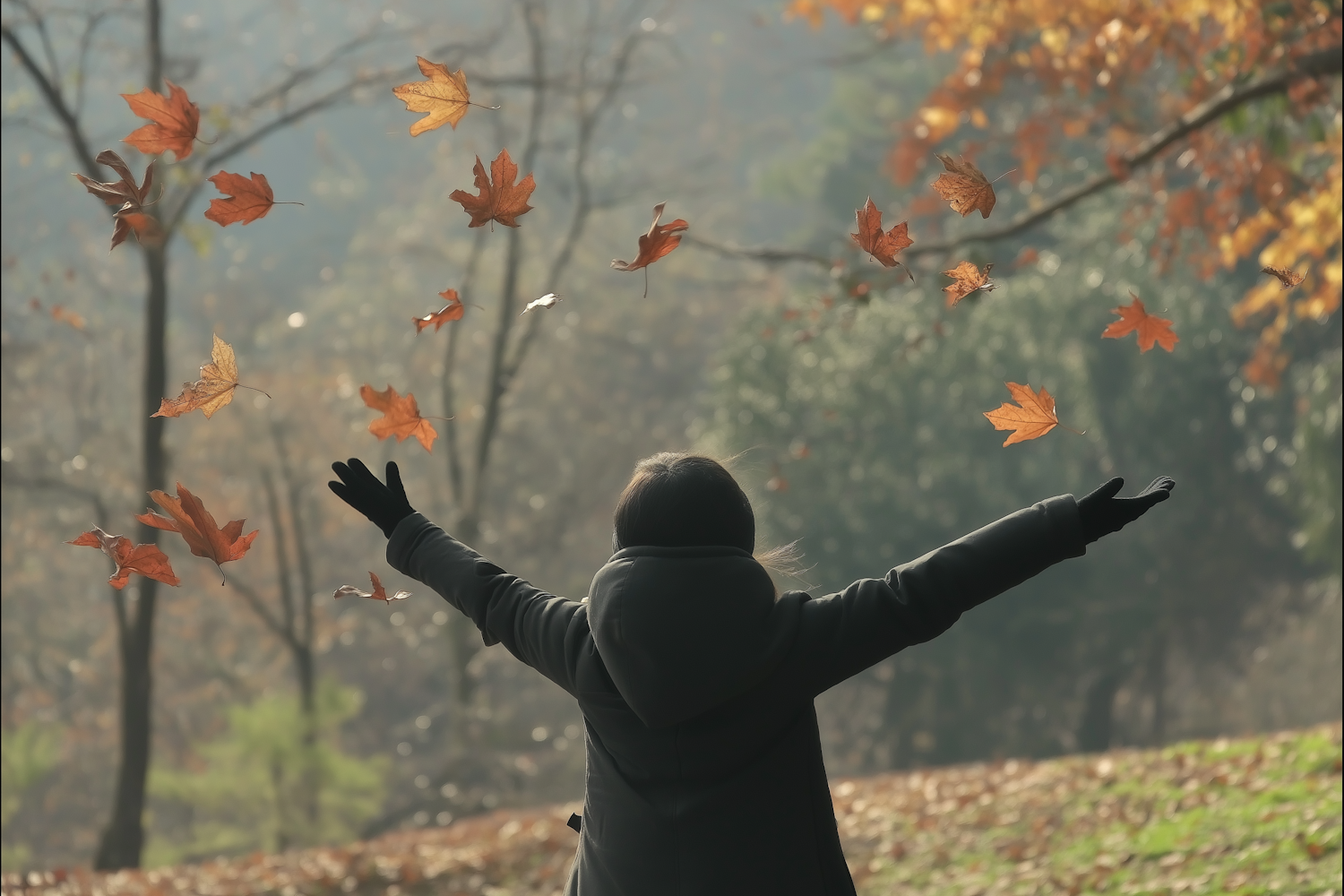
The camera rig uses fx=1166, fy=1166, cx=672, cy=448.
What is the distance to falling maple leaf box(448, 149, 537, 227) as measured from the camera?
7.32 feet

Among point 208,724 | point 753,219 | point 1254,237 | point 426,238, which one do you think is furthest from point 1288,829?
point 753,219

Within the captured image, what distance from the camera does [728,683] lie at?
1788 mm

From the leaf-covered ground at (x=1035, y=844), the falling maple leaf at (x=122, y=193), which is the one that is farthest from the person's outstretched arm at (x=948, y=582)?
the leaf-covered ground at (x=1035, y=844)

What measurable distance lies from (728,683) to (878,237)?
952 mm

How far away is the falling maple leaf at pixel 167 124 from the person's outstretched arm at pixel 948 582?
150 centimetres

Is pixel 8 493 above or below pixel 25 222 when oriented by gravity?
below

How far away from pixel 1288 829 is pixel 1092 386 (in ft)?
42.9

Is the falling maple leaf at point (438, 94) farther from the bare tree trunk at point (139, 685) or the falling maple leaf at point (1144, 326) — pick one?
the bare tree trunk at point (139, 685)

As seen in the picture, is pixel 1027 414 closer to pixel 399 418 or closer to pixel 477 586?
pixel 477 586

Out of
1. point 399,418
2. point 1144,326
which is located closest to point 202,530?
point 399,418

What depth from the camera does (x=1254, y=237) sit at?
6594 millimetres

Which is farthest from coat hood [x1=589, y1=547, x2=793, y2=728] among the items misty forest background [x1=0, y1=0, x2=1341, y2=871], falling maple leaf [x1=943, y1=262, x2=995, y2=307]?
misty forest background [x1=0, y1=0, x2=1341, y2=871]

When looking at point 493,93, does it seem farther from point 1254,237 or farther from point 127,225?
point 127,225

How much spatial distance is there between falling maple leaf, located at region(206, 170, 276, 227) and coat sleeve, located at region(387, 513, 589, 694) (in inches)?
26.2
